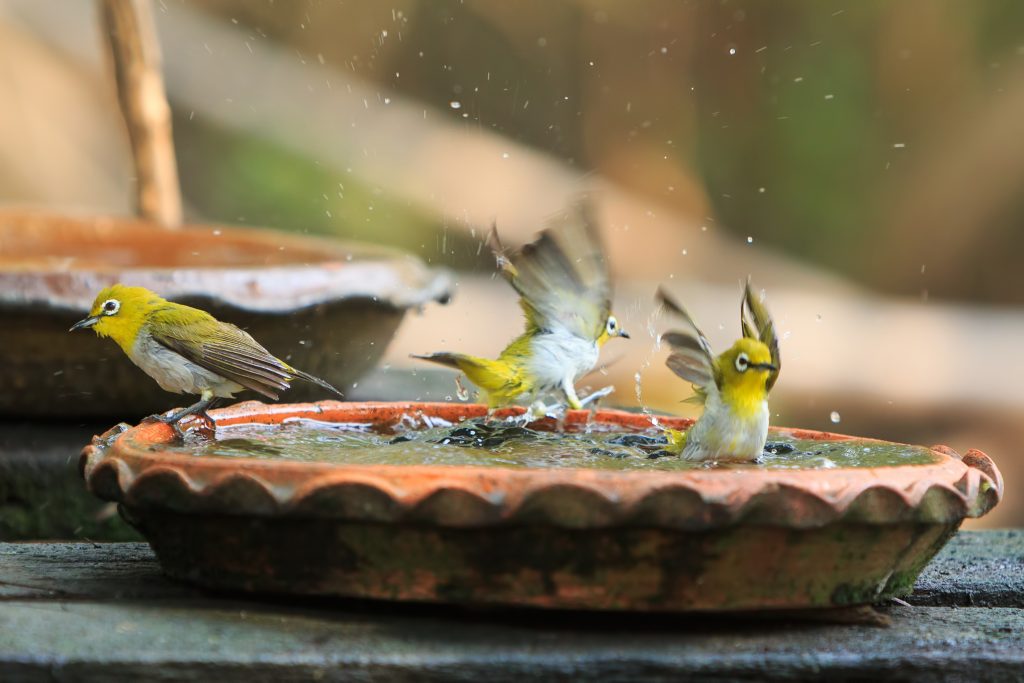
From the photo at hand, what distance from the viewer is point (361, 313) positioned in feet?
14.4

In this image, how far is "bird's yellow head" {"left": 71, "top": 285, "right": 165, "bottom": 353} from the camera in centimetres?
298

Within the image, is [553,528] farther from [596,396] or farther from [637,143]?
[637,143]

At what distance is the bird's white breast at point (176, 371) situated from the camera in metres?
2.86

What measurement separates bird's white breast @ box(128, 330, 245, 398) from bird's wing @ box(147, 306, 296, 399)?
0.06ft

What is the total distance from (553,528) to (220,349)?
104cm

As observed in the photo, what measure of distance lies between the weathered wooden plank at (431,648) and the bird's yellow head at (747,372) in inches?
17.5

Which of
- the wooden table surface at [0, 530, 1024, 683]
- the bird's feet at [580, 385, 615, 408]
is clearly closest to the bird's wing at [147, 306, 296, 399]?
the wooden table surface at [0, 530, 1024, 683]

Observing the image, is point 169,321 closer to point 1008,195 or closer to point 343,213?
point 1008,195

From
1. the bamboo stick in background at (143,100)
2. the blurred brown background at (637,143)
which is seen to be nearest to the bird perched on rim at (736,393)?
the bamboo stick in background at (143,100)

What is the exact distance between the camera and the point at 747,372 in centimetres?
251

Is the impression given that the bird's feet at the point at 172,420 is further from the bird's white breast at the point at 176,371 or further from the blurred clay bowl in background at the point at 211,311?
the blurred clay bowl in background at the point at 211,311

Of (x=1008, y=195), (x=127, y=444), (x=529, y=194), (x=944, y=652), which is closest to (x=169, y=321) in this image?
(x=127, y=444)

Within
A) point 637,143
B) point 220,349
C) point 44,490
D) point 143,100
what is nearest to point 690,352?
point 220,349

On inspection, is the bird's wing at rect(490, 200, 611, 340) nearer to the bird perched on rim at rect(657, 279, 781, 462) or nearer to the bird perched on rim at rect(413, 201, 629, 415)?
the bird perched on rim at rect(413, 201, 629, 415)
